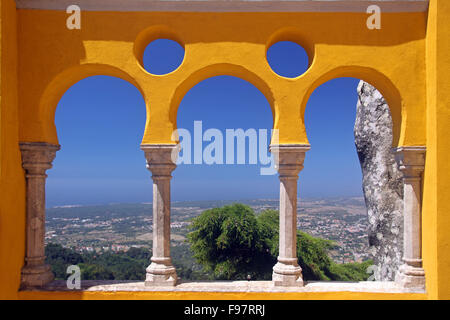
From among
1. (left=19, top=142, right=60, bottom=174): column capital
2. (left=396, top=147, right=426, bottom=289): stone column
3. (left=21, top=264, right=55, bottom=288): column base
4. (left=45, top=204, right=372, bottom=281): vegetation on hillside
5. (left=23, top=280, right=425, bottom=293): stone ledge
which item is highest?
(left=19, top=142, right=60, bottom=174): column capital

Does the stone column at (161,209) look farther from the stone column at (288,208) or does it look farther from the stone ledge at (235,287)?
the stone column at (288,208)

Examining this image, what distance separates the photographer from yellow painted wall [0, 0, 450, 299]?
16.7 feet

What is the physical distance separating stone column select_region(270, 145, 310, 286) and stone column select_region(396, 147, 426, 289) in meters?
1.65

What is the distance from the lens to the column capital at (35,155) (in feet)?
17.1

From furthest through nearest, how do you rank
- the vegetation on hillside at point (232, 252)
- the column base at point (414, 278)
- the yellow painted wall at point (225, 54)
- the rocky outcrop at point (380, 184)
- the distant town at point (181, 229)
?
the distant town at point (181, 229) → the vegetation on hillside at point (232, 252) → the rocky outcrop at point (380, 184) → the yellow painted wall at point (225, 54) → the column base at point (414, 278)

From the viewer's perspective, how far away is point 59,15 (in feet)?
17.3

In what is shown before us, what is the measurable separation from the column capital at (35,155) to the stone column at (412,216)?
5807 mm

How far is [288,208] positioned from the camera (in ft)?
17.3

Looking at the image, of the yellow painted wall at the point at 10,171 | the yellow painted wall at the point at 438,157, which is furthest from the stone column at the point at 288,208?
the yellow painted wall at the point at 10,171

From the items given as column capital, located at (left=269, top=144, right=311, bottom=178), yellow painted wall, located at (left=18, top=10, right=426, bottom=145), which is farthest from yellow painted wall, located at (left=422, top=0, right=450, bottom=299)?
column capital, located at (left=269, top=144, right=311, bottom=178)

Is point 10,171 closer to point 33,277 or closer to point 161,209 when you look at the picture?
point 33,277

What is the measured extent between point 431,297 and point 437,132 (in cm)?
253

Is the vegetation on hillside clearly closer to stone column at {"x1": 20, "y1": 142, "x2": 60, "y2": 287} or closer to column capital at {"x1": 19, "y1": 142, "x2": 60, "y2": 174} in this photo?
stone column at {"x1": 20, "y1": 142, "x2": 60, "y2": 287}
